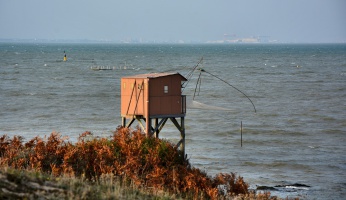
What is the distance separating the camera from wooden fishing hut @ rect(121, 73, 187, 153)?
111ft

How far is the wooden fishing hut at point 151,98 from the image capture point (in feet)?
111

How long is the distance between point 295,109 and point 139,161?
4505cm

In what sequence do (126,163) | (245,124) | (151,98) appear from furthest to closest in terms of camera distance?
1. (245,124)
2. (151,98)
3. (126,163)

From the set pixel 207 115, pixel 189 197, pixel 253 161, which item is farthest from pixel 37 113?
pixel 189 197

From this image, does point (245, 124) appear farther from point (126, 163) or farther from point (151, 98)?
point (126, 163)

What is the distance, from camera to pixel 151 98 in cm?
3394

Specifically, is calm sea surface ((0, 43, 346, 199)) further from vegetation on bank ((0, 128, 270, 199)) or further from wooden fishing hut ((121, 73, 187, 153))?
vegetation on bank ((0, 128, 270, 199))

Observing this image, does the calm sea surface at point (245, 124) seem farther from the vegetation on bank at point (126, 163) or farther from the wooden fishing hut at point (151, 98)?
the vegetation on bank at point (126, 163)

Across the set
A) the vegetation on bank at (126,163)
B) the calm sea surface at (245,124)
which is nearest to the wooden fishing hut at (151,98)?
the calm sea surface at (245,124)

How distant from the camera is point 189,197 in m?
24.6

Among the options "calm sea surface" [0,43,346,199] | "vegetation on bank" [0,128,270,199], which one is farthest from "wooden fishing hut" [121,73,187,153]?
"vegetation on bank" [0,128,270,199]

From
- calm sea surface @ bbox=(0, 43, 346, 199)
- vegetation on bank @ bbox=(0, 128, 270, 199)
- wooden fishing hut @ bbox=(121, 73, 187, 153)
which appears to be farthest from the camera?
calm sea surface @ bbox=(0, 43, 346, 199)

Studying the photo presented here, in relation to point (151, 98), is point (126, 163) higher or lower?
lower

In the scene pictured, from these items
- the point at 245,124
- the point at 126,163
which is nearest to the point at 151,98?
the point at 126,163
